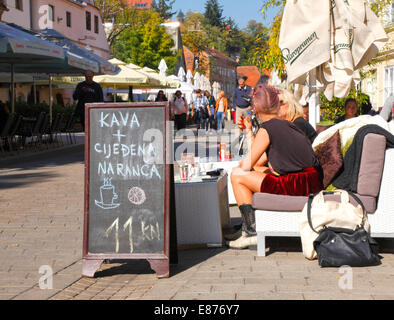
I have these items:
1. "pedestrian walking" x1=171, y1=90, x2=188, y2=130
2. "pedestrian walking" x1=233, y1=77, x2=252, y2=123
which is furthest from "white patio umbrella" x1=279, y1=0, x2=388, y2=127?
"pedestrian walking" x1=171, y1=90, x2=188, y2=130

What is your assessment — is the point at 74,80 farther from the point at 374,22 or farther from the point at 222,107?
the point at 374,22

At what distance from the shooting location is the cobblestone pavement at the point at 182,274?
15.4ft

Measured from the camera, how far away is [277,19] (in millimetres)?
15352

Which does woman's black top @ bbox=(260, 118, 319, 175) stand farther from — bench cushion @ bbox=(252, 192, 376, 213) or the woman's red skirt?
bench cushion @ bbox=(252, 192, 376, 213)

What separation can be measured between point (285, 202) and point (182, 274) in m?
1.25

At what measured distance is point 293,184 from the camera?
244 inches

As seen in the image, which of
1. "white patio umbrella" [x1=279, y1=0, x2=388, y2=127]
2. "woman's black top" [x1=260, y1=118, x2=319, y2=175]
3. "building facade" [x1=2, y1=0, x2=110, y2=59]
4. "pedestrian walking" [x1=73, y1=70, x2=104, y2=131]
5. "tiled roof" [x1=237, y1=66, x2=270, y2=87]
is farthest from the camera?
"building facade" [x1=2, y1=0, x2=110, y2=59]

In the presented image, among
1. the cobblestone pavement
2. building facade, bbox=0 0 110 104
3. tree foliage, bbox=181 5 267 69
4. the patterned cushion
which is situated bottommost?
the cobblestone pavement

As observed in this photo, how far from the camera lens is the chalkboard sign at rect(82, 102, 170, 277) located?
5.37 meters

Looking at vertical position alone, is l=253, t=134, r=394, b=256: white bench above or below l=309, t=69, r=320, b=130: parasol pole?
below

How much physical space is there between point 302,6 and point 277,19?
630 cm

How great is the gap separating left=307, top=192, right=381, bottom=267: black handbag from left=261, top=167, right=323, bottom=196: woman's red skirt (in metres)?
0.65

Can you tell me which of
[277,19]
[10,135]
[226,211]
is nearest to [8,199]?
[226,211]
